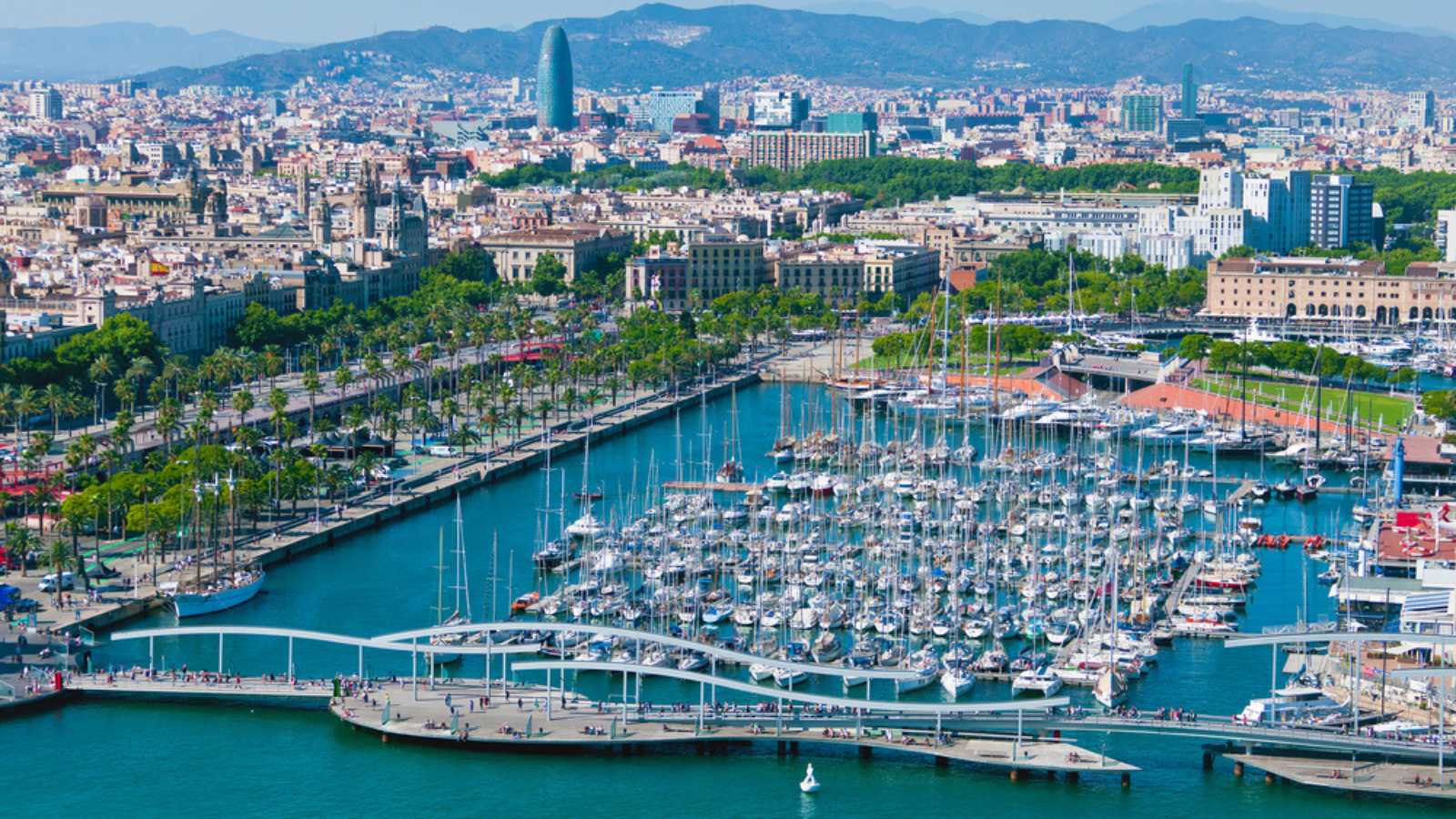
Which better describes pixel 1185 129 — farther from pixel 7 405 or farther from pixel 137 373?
pixel 7 405

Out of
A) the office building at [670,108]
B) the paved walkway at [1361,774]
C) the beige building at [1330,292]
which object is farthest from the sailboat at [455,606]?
the office building at [670,108]

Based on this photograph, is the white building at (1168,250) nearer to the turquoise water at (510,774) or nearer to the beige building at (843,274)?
the beige building at (843,274)

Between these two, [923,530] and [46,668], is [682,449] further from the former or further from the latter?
[46,668]

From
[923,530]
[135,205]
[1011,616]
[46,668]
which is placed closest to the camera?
[46,668]

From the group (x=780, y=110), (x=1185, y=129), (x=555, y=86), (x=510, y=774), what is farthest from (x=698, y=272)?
(x=555, y=86)

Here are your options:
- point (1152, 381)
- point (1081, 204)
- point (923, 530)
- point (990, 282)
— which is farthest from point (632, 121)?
point (923, 530)

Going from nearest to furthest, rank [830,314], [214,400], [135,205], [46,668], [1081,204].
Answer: [46,668] < [214,400] < [830,314] < [135,205] < [1081,204]
